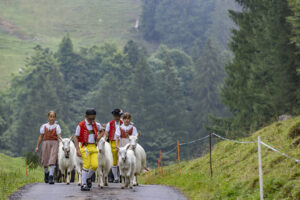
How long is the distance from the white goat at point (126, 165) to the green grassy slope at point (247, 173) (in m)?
1.51

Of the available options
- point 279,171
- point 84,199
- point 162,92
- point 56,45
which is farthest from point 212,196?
point 56,45

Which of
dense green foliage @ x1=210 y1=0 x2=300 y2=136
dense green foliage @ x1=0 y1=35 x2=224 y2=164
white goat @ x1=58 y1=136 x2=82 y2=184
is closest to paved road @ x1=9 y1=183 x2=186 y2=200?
white goat @ x1=58 y1=136 x2=82 y2=184

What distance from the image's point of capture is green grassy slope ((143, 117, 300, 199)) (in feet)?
38.8

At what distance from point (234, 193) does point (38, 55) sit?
107961 millimetres

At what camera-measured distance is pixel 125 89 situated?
118375mm

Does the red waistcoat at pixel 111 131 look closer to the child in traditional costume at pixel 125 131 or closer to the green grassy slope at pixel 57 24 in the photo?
the child in traditional costume at pixel 125 131

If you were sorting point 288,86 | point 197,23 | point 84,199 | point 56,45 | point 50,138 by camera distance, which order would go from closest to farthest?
1. point 84,199
2. point 50,138
3. point 288,86
4. point 56,45
5. point 197,23

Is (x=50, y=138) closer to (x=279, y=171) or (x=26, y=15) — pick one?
(x=279, y=171)

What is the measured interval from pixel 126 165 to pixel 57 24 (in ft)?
543

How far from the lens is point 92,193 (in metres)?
14.0

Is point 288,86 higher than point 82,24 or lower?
lower

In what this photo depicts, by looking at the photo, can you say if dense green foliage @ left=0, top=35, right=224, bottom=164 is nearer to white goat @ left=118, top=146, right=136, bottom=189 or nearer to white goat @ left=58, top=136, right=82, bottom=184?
white goat @ left=58, top=136, right=82, bottom=184

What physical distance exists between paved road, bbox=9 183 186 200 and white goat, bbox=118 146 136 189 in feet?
0.89

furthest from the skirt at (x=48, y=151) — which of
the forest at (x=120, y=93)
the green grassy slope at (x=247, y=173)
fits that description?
the forest at (x=120, y=93)
